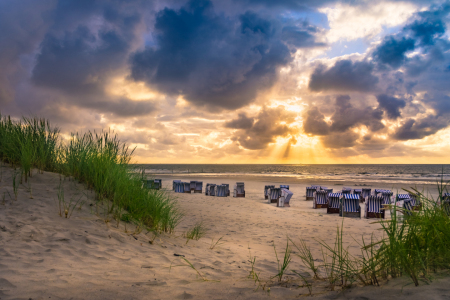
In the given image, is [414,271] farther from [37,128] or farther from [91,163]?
[37,128]

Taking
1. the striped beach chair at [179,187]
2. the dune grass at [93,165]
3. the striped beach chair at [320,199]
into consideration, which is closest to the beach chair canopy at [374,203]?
the striped beach chair at [320,199]

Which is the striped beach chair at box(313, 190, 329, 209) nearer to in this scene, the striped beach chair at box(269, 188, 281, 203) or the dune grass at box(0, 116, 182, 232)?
the striped beach chair at box(269, 188, 281, 203)

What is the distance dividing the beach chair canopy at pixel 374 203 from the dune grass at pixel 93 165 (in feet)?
28.8

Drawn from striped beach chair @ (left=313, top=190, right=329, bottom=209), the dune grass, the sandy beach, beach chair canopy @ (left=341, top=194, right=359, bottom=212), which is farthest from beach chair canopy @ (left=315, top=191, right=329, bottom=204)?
the dune grass

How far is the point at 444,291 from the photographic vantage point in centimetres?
174

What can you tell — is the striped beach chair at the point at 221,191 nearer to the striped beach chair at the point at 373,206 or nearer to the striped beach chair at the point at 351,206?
the striped beach chair at the point at 351,206

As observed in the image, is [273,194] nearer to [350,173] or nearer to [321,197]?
[321,197]

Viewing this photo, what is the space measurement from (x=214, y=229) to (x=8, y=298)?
5274 mm

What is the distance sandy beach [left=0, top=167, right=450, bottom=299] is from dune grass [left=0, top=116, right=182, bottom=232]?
0.90 feet

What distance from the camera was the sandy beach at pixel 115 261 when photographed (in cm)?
230

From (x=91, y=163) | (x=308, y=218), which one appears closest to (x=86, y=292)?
(x=91, y=163)

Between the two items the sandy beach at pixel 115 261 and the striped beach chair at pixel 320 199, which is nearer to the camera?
the sandy beach at pixel 115 261

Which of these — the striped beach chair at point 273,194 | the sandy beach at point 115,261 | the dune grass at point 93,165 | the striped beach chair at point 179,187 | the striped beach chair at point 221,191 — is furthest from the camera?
the striped beach chair at point 179,187

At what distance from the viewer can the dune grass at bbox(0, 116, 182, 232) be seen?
196 inches
